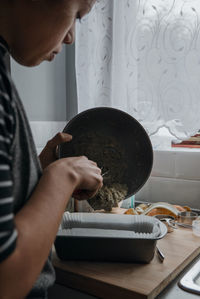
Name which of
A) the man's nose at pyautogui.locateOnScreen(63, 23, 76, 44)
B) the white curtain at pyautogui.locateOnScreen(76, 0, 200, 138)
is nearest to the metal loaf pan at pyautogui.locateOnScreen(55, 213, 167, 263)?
the man's nose at pyautogui.locateOnScreen(63, 23, 76, 44)

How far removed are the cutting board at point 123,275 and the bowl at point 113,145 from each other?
0.24 meters

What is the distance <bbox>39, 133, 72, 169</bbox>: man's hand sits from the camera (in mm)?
882

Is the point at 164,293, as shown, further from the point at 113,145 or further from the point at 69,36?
the point at 69,36

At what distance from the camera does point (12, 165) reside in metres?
0.45

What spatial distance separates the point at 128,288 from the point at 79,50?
1.09 m

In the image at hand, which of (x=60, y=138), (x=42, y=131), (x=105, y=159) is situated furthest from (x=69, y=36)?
(x=42, y=131)

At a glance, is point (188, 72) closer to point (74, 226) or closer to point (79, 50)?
point (79, 50)

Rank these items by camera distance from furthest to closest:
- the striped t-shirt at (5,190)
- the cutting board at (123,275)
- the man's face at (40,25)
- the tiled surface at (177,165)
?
the tiled surface at (177,165), the cutting board at (123,275), the man's face at (40,25), the striped t-shirt at (5,190)

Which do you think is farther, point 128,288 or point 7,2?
point 128,288

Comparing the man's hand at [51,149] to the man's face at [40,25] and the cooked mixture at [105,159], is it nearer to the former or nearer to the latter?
the cooked mixture at [105,159]

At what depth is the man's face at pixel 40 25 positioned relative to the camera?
0.48 m

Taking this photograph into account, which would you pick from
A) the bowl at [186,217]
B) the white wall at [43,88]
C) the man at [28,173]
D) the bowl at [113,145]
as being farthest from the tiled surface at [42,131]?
the man at [28,173]

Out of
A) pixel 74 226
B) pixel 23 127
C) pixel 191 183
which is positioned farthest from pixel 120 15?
pixel 23 127

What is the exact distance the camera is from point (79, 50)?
4.91 ft
